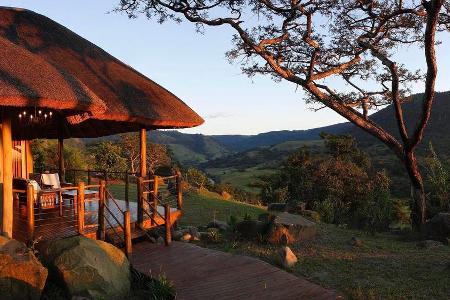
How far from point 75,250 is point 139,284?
4.53 feet

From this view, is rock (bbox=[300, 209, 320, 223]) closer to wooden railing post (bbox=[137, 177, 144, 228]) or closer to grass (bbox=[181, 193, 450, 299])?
grass (bbox=[181, 193, 450, 299])

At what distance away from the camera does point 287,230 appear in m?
11.3

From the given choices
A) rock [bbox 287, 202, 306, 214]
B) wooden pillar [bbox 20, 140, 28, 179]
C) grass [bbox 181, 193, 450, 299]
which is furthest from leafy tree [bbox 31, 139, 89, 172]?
grass [bbox 181, 193, 450, 299]

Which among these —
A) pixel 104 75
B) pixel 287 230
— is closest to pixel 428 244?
pixel 287 230

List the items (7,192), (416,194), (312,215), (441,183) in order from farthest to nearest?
(312,215) < (441,183) < (416,194) < (7,192)

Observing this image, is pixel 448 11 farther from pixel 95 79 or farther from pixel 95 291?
pixel 95 291

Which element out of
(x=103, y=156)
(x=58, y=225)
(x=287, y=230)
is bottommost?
(x=287, y=230)

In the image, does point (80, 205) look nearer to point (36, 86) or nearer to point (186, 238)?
point (36, 86)

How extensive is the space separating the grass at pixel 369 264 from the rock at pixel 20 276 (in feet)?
15.0

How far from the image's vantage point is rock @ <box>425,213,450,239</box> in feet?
40.4

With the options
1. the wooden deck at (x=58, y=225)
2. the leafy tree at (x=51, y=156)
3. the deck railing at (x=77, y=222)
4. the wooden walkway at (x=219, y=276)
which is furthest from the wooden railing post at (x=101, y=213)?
the leafy tree at (x=51, y=156)

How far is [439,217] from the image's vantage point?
41.5 feet

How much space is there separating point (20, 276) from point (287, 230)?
6465 mm

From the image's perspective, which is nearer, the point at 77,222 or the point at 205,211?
the point at 77,222
